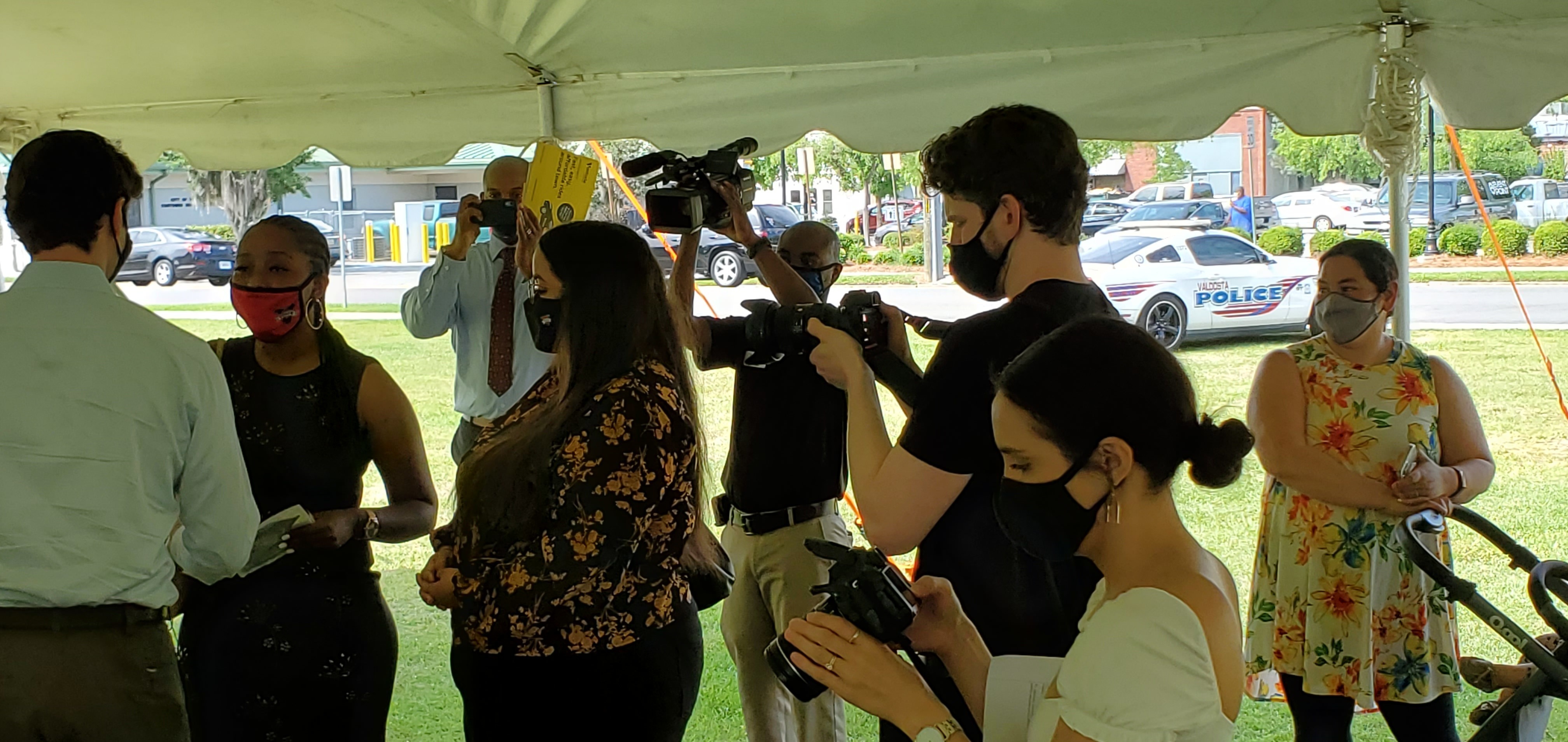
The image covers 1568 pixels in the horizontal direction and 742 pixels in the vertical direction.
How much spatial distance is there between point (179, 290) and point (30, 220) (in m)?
19.5

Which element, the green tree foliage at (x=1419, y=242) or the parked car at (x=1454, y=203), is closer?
the green tree foliage at (x=1419, y=242)

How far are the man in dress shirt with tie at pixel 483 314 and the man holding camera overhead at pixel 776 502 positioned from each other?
77 centimetres

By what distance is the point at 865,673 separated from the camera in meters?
1.30

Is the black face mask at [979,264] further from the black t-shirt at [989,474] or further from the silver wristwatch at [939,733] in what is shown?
the silver wristwatch at [939,733]

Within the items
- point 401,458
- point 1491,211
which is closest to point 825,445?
point 401,458

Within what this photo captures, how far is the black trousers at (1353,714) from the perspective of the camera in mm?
2705

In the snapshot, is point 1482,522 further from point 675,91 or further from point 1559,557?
point 1559,557

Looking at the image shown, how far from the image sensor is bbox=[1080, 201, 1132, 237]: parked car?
59.2 ft

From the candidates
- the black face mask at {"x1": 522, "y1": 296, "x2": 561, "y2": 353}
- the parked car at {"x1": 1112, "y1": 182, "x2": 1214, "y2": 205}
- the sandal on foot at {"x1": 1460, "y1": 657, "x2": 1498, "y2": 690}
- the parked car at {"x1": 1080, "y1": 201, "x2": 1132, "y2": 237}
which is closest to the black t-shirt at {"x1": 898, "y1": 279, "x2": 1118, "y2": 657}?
the black face mask at {"x1": 522, "y1": 296, "x2": 561, "y2": 353}

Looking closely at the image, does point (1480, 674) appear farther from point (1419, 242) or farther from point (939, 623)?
point (1419, 242)

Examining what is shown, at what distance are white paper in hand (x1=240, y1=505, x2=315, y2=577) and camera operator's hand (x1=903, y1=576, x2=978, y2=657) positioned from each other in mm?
1139

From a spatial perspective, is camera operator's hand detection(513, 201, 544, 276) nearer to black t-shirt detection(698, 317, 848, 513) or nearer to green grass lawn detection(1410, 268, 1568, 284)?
black t-shirt detection(698, 317, 848, 513)

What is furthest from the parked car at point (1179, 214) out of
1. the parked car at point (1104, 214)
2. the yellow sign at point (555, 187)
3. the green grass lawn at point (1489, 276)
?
Result: the yellow sign at point (555, 187)

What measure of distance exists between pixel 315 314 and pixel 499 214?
1045 millimetres
